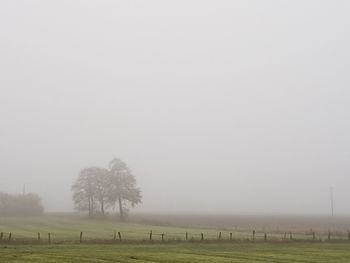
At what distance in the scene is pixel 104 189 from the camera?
404 feet

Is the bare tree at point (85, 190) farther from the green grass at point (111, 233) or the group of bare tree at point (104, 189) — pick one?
the green grass at point (111, 233)

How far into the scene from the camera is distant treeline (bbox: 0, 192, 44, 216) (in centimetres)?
14350

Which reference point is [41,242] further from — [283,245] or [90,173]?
[90,173]

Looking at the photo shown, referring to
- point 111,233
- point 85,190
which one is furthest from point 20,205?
point 111,233

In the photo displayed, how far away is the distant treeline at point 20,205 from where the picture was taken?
144 m

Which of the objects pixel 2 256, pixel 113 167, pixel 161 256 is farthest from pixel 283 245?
pixel 113 167

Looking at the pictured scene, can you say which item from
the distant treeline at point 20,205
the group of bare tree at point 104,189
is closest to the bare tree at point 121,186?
the group of bare tree at point 104,189

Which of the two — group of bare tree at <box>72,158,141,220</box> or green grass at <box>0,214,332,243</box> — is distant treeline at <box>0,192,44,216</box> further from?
green grass at <box>0,214,332,243</box>

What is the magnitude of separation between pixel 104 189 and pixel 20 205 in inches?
1517

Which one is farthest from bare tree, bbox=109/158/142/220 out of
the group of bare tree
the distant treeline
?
the distant treeline

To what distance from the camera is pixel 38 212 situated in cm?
15088

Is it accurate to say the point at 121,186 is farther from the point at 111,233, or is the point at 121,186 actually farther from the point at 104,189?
the point at 111,233

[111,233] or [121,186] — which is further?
[121,186]

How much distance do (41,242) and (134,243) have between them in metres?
10.7
